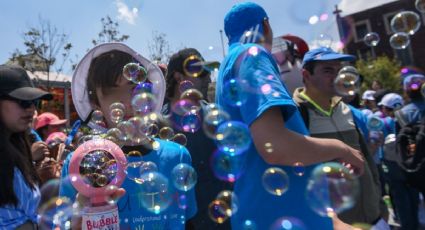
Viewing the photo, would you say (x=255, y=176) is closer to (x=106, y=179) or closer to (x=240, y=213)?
(x=240, y=213)

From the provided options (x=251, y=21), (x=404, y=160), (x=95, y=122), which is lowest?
(x=404, y=160)

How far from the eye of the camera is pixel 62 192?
5.14ft

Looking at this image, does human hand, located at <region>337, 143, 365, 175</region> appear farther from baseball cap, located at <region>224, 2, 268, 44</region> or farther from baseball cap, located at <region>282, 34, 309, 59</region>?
baseball cap, located at <region>282, 34, 309, 59</region>

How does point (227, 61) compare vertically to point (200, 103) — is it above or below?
above

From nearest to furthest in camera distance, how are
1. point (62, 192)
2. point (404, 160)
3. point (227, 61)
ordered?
point (62, 192) → point (227, 61) → point (404, 160)

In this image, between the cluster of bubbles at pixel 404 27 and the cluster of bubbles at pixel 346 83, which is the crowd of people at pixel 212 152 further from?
the cluster of bubbles at pixel 404 27

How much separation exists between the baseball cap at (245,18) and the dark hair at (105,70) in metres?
0.49

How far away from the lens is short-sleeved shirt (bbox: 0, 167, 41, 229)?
1.79 m

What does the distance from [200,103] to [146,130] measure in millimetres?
839

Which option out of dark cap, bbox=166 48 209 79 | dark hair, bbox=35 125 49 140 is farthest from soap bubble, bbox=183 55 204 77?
dark hair, bbox=35 125 49 140

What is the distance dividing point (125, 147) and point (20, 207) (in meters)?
0.57

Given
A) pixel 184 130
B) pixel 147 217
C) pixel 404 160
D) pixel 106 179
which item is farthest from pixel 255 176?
pixel 404 160

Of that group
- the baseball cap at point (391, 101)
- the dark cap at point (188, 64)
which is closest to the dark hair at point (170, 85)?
the dark cap at point (188, 64)

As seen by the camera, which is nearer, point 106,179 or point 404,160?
point 106,179
